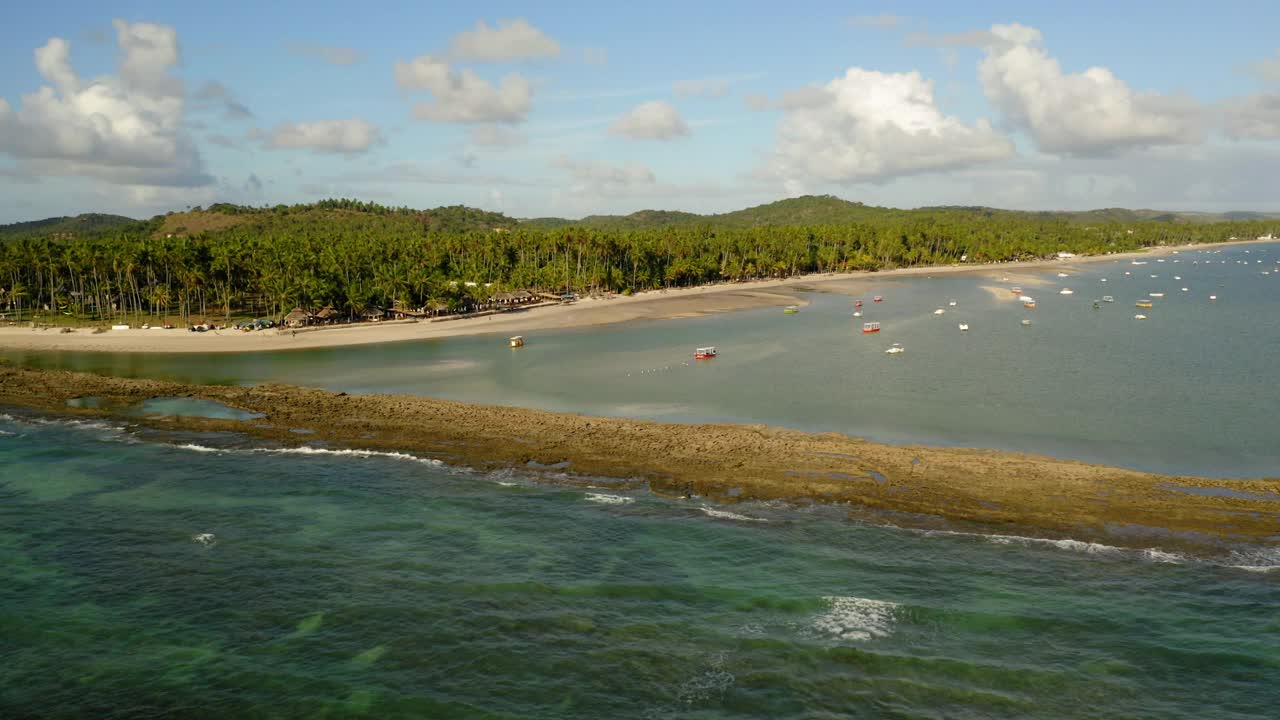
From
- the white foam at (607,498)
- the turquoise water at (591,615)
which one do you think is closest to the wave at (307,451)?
A: the turquoise water at (591,615)

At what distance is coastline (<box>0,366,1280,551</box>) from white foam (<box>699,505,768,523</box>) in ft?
6.41

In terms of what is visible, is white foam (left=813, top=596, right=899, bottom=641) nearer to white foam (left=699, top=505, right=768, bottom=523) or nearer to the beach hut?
white foam (left=699, top=505, right=768, bottom=523)

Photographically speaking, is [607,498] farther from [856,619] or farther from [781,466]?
[856,619]

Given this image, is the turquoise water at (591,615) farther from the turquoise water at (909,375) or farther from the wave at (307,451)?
the turquoise water at (909,375)

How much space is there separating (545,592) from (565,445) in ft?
68.1

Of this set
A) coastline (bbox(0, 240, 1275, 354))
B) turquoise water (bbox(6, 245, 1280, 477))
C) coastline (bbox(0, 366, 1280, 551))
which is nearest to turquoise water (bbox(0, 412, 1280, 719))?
coastline (bbox(0, 366, 1280, 551))

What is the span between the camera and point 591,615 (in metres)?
31.6

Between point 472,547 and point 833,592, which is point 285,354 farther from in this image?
point 833,592

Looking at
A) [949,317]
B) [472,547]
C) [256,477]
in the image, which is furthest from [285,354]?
[949,317]

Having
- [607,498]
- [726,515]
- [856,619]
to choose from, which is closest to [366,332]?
[607,498]

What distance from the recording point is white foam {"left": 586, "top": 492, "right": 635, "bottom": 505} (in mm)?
43781

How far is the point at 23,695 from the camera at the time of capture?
26.6 m

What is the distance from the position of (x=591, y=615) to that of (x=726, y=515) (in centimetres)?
1221

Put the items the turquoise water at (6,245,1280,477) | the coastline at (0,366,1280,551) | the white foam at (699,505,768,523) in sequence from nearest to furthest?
the coastline at (0,366,1280,551) < the white foam at (699,505,768,523) < the turquoise water at (6,245,1280,477)
